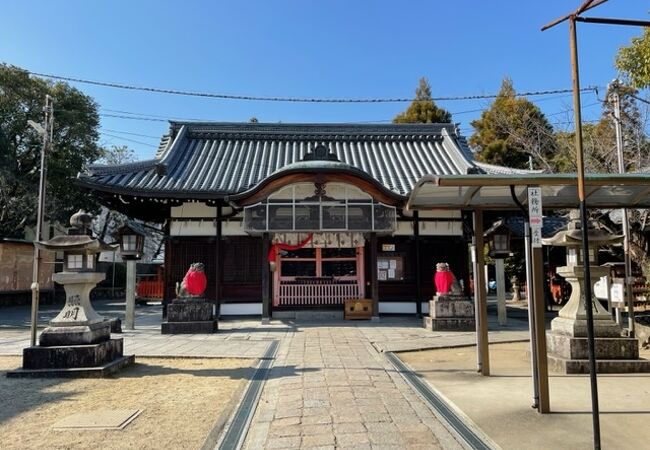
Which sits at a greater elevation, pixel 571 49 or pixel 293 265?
pixel 571 49

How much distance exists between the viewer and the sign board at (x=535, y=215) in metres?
5.31

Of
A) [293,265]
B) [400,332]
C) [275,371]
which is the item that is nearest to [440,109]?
[293,265]

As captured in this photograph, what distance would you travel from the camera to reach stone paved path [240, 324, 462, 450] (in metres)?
4.30

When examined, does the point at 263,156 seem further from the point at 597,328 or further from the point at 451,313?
the point at 597,328

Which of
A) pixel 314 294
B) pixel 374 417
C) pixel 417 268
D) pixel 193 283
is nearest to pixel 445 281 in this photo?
pixel 417 268

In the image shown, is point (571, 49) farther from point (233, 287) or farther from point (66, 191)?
point (66, 191)

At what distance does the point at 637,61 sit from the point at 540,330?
476cm

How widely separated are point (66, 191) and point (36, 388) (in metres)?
22.6

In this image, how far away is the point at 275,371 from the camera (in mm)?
7461

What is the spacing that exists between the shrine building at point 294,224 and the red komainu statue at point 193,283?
2.27 meters

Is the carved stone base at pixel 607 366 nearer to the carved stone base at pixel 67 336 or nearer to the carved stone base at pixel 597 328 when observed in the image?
the carved stone base at pixel 597 328

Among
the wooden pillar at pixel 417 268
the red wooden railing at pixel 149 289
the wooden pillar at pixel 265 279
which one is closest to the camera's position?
the wooden pillar at pixel 265 279

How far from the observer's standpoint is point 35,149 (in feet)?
84.4

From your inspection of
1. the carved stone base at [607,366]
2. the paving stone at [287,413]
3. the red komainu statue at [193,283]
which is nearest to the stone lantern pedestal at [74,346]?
the paving stone at [287,413]
